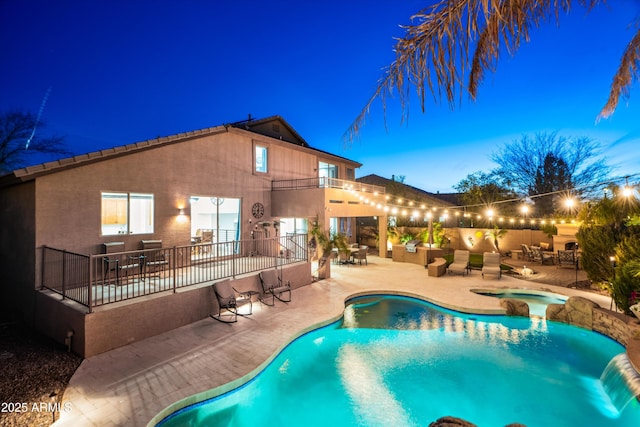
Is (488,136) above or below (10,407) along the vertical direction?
above

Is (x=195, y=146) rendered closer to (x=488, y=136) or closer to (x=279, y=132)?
(x=279, y=132)

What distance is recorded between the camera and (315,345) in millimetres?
7750

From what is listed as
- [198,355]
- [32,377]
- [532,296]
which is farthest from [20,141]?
[532,296]

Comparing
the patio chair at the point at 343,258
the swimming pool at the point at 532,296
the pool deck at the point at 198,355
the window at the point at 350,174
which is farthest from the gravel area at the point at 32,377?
the window at the point at 350,174

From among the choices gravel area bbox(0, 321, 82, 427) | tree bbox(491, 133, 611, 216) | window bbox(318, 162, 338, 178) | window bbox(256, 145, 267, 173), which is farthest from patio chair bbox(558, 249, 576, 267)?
gravel area bbox(0, 321, 82, 427)

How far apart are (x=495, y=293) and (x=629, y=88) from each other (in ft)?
32.2

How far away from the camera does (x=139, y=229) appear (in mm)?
10141

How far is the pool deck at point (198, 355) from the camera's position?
4689mm

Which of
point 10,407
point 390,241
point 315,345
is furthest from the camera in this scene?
point 390,241

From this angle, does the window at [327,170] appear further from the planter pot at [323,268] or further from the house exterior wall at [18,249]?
the house exterior wall at [18,249]

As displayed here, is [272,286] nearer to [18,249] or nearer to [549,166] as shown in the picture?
[18,249]

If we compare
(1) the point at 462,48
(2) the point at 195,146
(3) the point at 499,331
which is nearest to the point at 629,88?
(1) the point at 462,48

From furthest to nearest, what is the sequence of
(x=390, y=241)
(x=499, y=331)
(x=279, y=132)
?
(x=390, y=241), (x=279, y=132), (x=499, y=331)

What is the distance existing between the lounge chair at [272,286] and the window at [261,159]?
625cm
